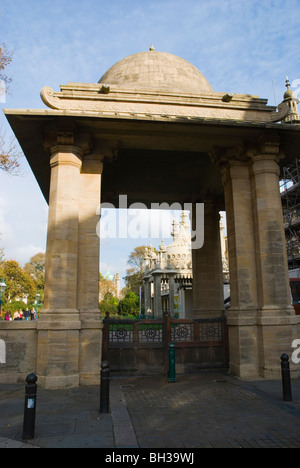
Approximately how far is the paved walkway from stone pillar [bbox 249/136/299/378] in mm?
1093

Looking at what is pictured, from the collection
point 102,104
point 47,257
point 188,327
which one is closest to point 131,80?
point 102,104

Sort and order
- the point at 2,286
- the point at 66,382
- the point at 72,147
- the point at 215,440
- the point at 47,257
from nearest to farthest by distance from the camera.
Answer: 1. the point at 215,440
2. the point at 66,382
3. the point at 47,257
4. the point at 72,147
5. the point at 2,286

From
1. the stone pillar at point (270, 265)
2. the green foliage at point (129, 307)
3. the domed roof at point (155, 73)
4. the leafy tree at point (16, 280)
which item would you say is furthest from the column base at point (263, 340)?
the leafy tree at point (16, 280)

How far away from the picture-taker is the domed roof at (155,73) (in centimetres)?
1470

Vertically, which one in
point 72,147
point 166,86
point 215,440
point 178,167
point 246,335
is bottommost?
point 215,440

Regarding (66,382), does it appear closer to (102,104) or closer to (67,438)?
(67,438)

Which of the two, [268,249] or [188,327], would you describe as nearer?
[268,249]

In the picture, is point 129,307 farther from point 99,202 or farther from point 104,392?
point 104,392

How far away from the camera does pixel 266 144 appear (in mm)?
11594

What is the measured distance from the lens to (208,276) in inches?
642

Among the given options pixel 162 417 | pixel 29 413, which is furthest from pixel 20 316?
pixel 29 413

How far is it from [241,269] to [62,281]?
543cm

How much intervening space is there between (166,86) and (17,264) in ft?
154

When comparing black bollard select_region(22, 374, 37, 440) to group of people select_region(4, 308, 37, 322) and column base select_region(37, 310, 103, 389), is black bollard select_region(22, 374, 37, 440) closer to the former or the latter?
column base select_region(37, 310, 103, 389)
